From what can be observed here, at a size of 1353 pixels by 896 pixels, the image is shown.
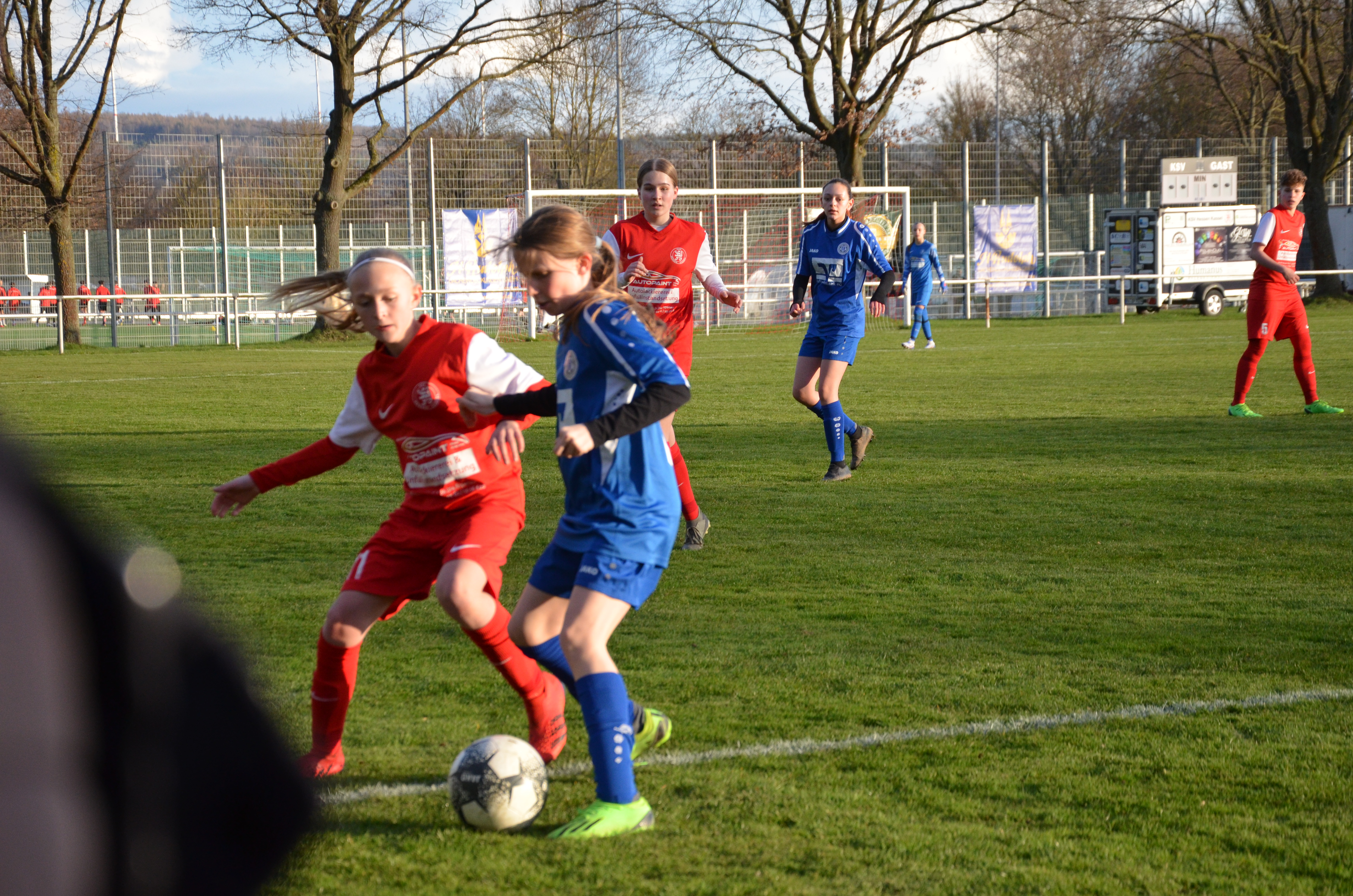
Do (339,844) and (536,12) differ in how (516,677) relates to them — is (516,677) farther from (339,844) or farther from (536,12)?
(536,12)

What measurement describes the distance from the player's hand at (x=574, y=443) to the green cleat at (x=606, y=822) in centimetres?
80

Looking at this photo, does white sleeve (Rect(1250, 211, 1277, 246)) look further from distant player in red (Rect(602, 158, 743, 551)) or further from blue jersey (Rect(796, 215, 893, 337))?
distant player in red (Rect(602, 158, 743, 551))

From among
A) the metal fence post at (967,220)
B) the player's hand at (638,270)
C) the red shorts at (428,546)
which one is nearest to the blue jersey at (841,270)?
the player's hand at (638,270)

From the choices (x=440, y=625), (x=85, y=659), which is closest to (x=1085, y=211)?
(x=440, y=625)

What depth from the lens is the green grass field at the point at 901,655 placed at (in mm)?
2834

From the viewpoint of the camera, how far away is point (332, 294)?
3.82 meters

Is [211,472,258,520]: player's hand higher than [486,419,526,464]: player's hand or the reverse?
the reverse

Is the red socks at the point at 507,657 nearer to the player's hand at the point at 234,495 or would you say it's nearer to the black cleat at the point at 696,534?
the player's hand at the point at 234,495

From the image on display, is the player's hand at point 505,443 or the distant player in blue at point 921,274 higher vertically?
the distant player in blue at point 921,274

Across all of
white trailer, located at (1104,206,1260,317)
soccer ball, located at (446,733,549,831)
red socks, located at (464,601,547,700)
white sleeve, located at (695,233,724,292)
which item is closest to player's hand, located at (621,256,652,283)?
white sleeve, located at (695,233,724,292)

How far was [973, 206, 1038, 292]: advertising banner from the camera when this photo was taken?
33.4 metres

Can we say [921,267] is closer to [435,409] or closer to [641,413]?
[435,409]

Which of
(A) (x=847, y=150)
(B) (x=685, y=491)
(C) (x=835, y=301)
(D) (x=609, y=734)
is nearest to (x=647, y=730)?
(D) (x=609, y=734)

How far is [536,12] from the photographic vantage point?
29484mm
